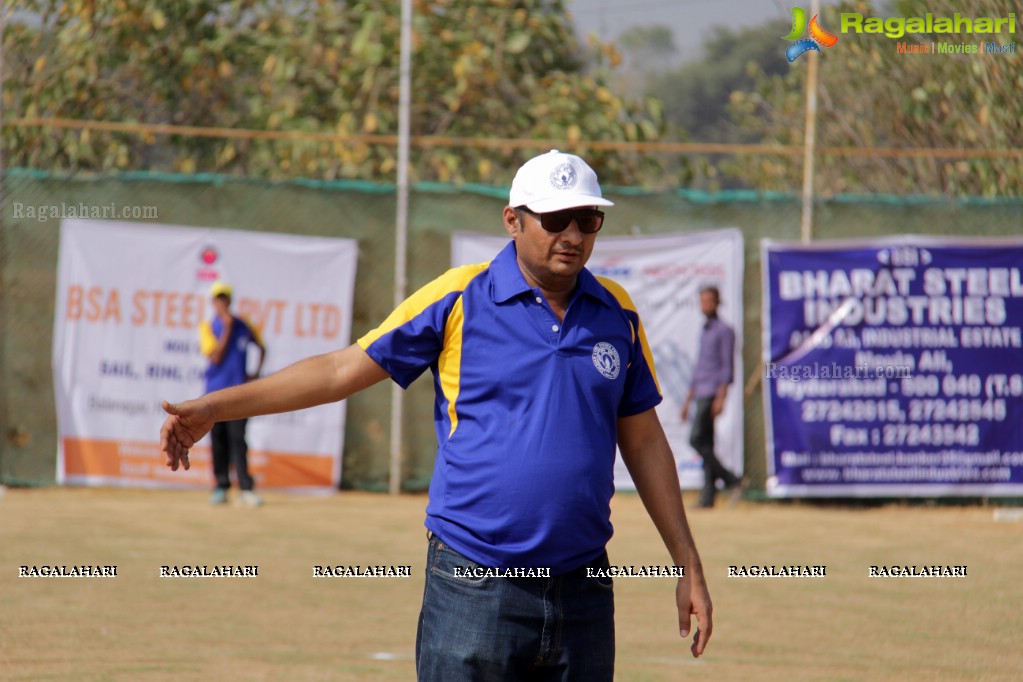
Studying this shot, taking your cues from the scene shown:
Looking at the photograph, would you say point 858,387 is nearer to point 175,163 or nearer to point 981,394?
point 981,394

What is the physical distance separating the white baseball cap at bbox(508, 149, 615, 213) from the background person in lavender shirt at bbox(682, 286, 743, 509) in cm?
941

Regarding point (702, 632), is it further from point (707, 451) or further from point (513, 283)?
point (707, 451)

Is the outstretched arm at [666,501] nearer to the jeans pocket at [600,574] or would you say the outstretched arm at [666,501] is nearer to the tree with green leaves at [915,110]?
the jeans pocket at [600,574]

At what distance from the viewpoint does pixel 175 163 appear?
55.1ft

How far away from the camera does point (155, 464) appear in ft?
43.5

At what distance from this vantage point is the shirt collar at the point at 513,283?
367 cm

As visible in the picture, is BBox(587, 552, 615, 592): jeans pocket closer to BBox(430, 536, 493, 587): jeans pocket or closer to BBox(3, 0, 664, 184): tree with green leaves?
BBox(430, 536, 493, 587): jeans pocket

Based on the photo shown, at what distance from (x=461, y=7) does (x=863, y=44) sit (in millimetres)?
4866

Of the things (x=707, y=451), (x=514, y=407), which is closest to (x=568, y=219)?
(x=514, y=407)

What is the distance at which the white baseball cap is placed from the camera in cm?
360

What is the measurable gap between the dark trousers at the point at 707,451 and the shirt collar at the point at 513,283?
928 centimetres

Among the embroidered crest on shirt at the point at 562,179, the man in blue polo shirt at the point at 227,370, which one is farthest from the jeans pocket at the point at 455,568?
the man in blue polo shirt at the point at 227,370

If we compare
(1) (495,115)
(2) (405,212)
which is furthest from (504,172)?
(2) (405,212)

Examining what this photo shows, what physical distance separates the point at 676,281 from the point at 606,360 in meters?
9.76
